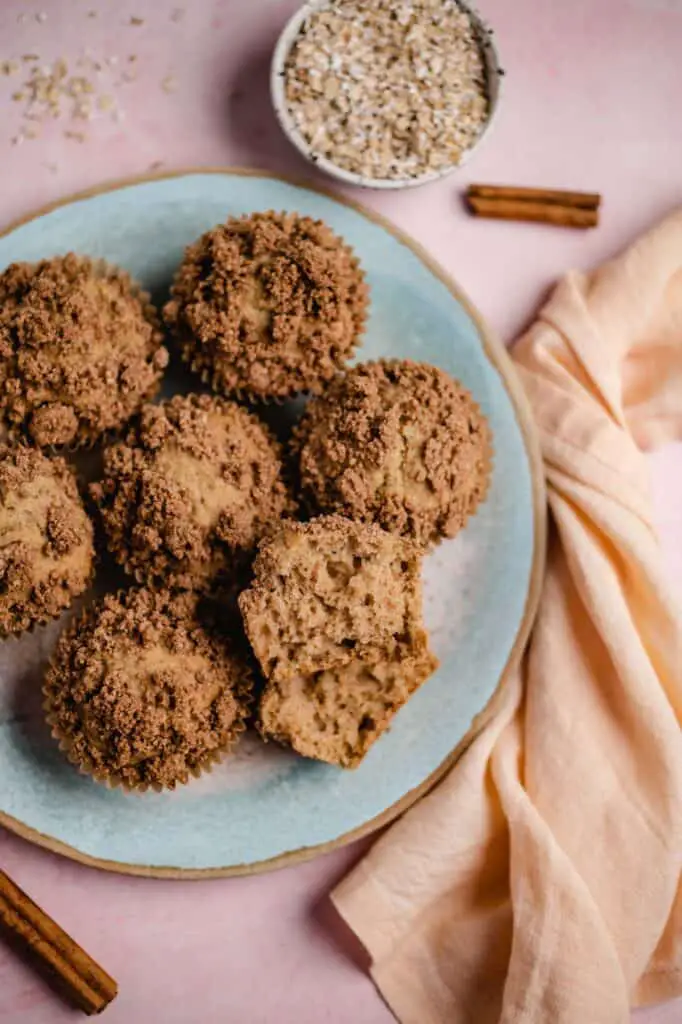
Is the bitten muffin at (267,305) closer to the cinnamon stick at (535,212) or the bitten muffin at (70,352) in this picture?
the bitten muffin at (70,352)

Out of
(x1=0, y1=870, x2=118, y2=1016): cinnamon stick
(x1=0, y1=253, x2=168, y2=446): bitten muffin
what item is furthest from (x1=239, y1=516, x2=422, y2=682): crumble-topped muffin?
(x1=0, y1=870, x2=118, y2=1016): cinnamon stick

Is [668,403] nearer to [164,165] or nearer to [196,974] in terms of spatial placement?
[164,165]

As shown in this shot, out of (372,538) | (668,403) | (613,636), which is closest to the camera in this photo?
(372,538)

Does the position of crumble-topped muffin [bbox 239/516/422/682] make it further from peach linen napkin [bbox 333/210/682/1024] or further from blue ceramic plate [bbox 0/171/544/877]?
peach linen napkin [bbox 333/210/682/1024]

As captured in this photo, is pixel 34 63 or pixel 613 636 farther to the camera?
pixel 34 63

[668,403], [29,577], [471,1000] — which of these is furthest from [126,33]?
[471,1000]

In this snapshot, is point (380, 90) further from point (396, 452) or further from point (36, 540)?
point (36, 540)
